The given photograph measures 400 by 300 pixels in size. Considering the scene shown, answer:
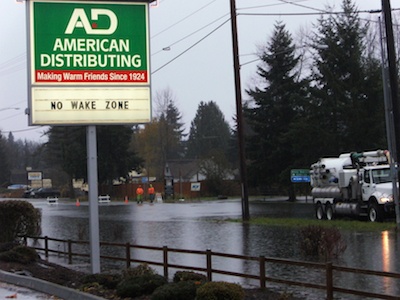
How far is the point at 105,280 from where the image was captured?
11.8m

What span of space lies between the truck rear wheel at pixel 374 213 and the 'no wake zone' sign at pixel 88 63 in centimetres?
1652

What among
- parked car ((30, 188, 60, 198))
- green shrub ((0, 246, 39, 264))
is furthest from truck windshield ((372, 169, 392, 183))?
parked car ((30, 188, 60, 198))

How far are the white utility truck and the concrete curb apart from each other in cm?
1790

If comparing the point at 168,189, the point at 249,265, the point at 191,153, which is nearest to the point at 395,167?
the point at 249,265

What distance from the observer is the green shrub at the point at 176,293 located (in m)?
9.60

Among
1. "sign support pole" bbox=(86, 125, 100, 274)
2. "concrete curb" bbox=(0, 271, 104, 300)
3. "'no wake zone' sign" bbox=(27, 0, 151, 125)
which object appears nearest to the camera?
"concrete curb" bbox=(0, 271, 104, 300)

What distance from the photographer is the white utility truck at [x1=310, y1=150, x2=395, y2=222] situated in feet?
91.1

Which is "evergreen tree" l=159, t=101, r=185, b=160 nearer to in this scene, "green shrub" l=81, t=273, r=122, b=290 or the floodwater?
the floodwater

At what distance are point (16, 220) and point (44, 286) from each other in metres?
9.54

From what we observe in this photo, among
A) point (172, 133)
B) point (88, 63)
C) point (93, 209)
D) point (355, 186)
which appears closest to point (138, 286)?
point (93, 209)

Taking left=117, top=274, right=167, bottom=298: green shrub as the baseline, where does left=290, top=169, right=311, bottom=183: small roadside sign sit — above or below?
above

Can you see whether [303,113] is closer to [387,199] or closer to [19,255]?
[387,199]

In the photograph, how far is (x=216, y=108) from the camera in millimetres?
152750

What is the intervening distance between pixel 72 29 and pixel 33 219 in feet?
33.4
